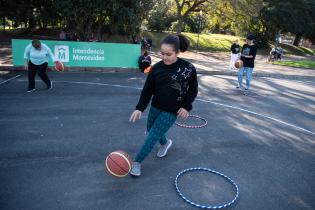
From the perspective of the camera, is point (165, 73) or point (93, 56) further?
point (93, 56)

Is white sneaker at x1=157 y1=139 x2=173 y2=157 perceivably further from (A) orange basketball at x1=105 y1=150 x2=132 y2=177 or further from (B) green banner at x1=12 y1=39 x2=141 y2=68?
(B) green banner at x1=12 y1=39 x2=141 y2=68

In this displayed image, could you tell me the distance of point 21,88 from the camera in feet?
36.6

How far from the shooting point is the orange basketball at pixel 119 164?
16.0ft

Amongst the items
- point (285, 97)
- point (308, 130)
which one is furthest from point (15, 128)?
point (285, 97)

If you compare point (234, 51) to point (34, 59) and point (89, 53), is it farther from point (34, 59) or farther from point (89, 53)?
point (34, 59)

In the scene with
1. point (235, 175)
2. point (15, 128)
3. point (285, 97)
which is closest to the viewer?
point (235, 175)

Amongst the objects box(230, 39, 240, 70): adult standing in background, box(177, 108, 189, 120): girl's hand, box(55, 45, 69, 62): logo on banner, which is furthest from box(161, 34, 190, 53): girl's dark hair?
box(230, 39, 240, 70): adult standing in background

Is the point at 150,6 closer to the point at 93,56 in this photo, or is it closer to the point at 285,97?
the point at 93,56

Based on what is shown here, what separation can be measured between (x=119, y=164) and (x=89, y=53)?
473 inches

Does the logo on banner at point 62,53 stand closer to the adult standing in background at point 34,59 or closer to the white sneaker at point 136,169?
the adult standing in background at point 34,59

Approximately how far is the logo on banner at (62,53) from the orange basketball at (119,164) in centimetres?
1185

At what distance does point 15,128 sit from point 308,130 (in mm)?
7597

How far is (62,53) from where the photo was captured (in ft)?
51.0

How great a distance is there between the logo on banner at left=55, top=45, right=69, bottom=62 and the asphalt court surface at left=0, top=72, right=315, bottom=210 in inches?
188
